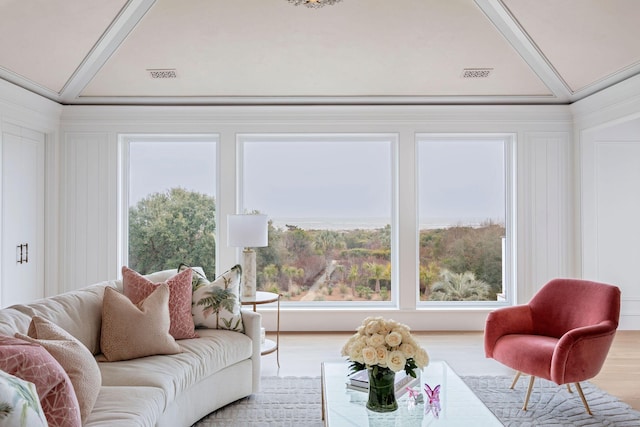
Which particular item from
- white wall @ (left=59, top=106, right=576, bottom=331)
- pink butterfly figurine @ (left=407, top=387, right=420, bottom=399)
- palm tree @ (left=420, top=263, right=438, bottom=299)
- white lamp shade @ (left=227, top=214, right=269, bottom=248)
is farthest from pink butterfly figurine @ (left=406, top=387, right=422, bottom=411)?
palm tree @ (left=420, top=263, right=438, bottom=299)

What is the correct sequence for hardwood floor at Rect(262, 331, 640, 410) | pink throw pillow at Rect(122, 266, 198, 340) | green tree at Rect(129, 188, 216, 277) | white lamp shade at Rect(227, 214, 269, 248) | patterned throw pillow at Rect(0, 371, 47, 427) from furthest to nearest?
green tree at Rect(129, 188, 216, 277)
white lamp shade at Rect(227, 214, 269, 248)
hardwood floor at Rect(262, 331, 640, 410)
pink throw pillow at Rect(122, 266, 198, 340)
patterned throw pillow at Rect(0, 371, 47, 427)

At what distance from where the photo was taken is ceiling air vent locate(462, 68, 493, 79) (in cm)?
455

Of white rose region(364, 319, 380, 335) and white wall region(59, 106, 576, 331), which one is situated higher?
white wall region(59, 106, 576, 331)

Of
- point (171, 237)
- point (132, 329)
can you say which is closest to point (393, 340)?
point (132, 329)

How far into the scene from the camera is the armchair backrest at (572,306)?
121 inches

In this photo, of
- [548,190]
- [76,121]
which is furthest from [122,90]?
[548,190]

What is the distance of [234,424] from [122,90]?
3.49m

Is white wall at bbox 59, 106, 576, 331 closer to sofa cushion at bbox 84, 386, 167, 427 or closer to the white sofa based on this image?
the white sofa

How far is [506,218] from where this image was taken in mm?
5316

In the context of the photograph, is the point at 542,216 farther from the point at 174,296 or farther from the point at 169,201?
the point at 169,201

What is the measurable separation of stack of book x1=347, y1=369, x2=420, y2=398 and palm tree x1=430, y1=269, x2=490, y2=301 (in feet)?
9.28

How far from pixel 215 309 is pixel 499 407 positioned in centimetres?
197

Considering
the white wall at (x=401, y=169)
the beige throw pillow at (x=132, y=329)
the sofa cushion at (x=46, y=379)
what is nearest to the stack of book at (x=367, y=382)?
the beige throw pillow at (x=132, y=329)

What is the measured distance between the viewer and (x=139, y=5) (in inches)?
147
